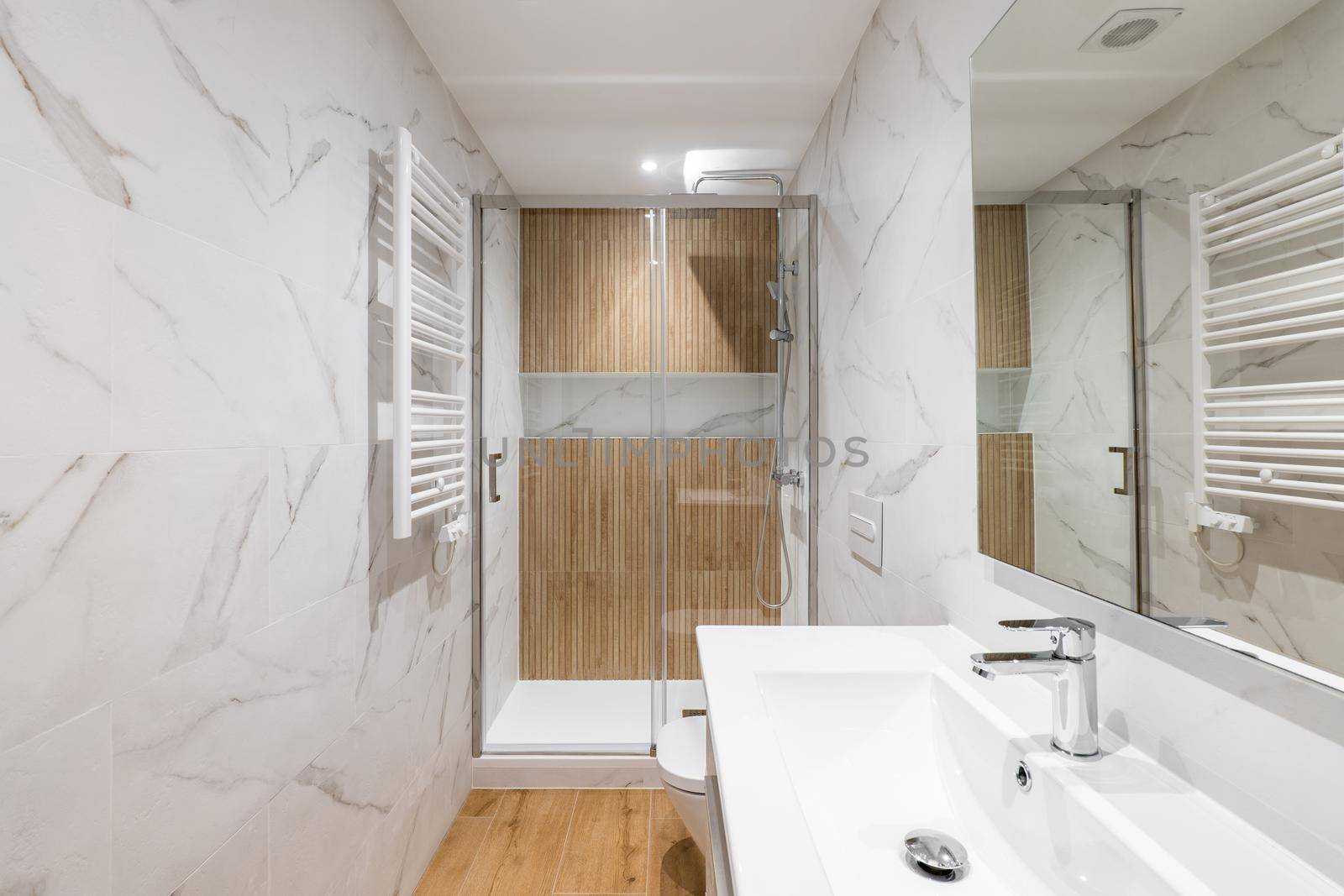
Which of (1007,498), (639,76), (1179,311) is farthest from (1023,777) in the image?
(639,76)

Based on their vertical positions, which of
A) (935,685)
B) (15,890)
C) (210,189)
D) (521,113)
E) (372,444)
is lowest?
(15,890)

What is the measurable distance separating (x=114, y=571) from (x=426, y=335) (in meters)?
1.07

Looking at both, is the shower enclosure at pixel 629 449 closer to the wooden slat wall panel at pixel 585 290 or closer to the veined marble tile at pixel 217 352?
the wooden slat wall panel at pixel 585 290

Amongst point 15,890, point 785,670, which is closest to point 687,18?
point 785,670

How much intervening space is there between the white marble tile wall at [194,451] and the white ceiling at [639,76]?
1.20ft

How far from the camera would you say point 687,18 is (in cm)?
175

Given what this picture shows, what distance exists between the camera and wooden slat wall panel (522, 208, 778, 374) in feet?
7.54

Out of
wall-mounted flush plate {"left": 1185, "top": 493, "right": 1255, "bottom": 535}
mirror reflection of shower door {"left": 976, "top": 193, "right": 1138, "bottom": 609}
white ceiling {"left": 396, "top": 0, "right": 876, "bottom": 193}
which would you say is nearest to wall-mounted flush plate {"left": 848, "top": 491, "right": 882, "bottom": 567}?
mirror reflection of shower door {"left": 976, "top": 193, "right": 1138, "bottom": 609}

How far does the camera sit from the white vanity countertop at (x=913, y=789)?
548 mm

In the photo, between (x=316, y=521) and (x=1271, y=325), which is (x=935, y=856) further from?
(x=316, y=521)

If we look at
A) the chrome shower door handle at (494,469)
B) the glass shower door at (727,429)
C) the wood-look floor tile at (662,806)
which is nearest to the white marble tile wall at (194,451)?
the chrome shower door handle at (494,469)

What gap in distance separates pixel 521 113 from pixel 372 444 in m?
1.39

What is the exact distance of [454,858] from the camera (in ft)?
6.26

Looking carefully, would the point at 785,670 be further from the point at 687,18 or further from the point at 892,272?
the point at 687,18
